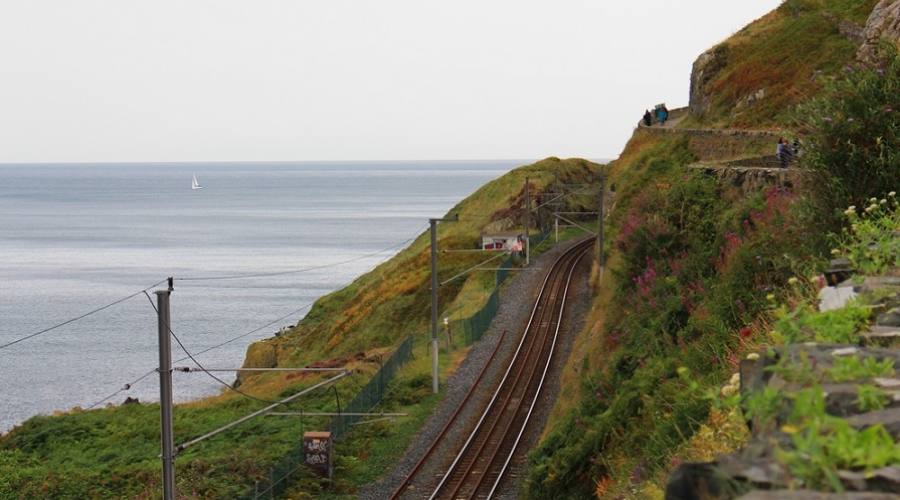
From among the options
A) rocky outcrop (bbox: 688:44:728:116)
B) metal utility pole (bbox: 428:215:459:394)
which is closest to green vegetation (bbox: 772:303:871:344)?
metal utility pole (bbox: 428:215:459:394)

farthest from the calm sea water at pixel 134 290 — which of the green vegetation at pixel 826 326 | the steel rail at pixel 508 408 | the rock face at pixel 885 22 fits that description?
the green vegetation at pixel 826 326

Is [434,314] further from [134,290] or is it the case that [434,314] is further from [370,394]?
[134,290]

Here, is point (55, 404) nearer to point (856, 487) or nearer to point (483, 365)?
point (483, 365)

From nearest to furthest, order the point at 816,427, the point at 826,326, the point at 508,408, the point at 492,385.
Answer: the point at 816,427
the point at 826,326
the point at 508,408
the point at 492,385

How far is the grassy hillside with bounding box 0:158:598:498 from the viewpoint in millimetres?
33781

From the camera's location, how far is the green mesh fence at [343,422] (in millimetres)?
30484

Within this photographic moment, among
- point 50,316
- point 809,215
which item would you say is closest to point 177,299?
point 50,316

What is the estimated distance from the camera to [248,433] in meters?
42.2

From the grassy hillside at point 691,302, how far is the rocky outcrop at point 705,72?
19.6 m

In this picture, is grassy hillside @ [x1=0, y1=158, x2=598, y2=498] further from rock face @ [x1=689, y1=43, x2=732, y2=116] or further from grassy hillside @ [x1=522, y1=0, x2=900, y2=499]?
rock face @ [x1=689, y1=43, x2=732, y2=116]

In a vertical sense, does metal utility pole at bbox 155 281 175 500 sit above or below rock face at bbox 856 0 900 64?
below

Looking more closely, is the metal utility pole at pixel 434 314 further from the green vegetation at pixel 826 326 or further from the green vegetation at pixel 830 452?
the green vegetation at pixel 830 452

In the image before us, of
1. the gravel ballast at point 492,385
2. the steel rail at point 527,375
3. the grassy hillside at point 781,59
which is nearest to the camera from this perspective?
the gravel ballast at point 492,385

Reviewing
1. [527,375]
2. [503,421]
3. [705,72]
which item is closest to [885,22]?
[527,375]
